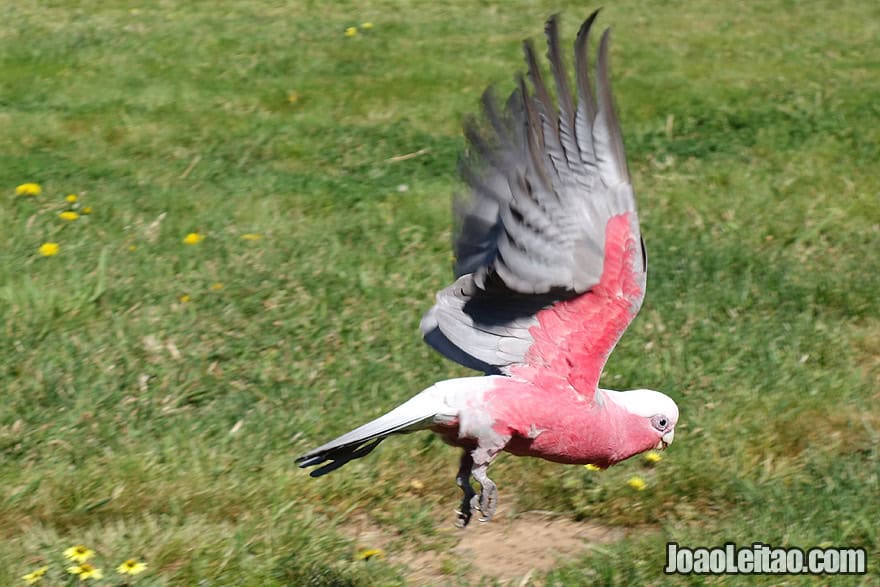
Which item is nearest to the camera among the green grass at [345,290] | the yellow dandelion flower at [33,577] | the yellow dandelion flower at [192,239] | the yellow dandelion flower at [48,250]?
the yellow dandelion flower at [33,577]

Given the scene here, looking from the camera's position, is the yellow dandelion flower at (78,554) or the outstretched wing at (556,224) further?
the yellow dandelion flower at (78,554)

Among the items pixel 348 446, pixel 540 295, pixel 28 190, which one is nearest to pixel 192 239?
pixel 28 190

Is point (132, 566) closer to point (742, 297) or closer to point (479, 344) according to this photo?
point (479, 344)

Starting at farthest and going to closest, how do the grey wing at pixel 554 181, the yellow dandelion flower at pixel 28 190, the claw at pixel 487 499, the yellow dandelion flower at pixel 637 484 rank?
the yellow dandelion flower at pixel 28 190
the yellow dandelion flower at pixel 637 484
the claw at pixel 487 499
the grey wing at pixel 554 181

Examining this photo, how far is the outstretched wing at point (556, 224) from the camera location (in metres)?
3.25

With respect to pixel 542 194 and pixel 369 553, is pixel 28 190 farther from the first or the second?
pixel 542 194

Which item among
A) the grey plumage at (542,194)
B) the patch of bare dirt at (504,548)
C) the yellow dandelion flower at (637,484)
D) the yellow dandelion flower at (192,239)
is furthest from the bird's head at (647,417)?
the yellow dandelion flower at (192,239)

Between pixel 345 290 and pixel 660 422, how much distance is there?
2.27 meters

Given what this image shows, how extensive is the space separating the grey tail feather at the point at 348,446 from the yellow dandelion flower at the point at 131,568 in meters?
0.58

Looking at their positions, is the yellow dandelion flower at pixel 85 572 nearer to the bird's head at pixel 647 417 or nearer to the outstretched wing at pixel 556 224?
the outstretched wing at pixel 556 224

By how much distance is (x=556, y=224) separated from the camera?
3254 millimetres

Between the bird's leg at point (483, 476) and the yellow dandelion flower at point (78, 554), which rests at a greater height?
the bird's leg at point (483, 476)

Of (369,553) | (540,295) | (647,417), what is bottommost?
(369,553)

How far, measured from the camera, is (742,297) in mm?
5699
